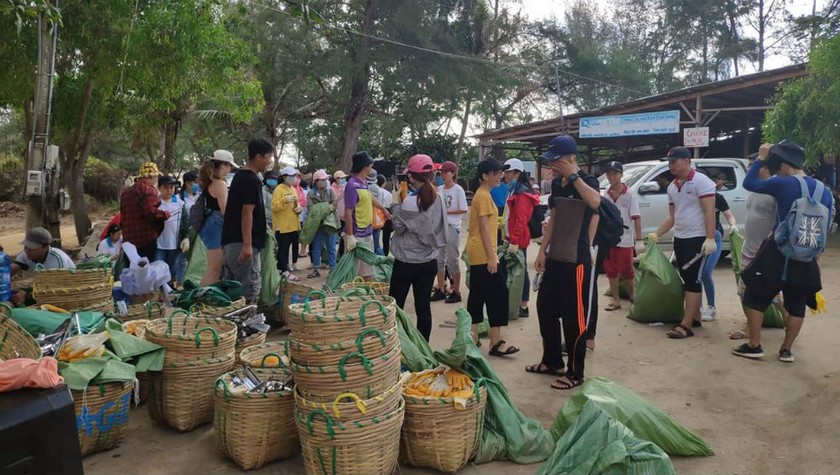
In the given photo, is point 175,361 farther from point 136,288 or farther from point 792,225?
point 792,225

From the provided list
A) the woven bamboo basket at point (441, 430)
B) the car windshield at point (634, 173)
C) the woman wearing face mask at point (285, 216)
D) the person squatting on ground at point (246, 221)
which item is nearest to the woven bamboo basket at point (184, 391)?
the woven bamboo basket at point (441, 430)

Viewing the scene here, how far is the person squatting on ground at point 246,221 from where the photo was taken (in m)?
4.68

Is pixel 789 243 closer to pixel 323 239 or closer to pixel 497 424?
pixel 497 424

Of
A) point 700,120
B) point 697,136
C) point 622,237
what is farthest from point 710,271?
point 700,120

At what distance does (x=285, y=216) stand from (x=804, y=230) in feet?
20.5

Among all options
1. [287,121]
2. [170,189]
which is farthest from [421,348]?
[287,121]

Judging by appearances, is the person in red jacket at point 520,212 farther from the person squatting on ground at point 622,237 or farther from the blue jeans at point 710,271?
the blue jeans at point 710,271

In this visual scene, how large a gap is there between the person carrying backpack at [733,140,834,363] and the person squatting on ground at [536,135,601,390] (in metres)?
1.38

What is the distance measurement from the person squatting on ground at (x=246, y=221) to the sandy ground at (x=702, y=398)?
1.34 metres

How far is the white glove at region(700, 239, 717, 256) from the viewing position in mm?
5184

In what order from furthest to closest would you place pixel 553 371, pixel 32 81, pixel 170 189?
pixel 32 81 → pixel 170 189 → pixel 553 371

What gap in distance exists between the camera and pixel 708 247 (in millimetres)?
5199

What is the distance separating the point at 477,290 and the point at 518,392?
3.36 ft

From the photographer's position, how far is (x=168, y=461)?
323 cm
